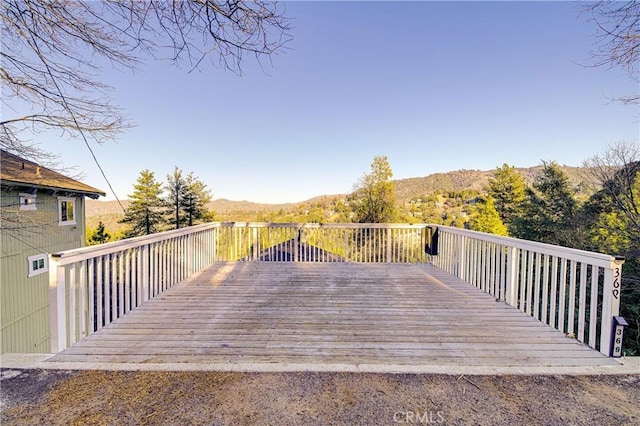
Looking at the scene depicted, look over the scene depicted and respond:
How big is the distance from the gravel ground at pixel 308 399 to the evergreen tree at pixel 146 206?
20782 millimetres

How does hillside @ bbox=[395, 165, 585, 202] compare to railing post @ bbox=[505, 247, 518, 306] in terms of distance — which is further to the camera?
hillside @ bbox=[395, 165, 585, 202]

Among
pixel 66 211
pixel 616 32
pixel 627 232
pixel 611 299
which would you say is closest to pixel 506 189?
pixel 627 232

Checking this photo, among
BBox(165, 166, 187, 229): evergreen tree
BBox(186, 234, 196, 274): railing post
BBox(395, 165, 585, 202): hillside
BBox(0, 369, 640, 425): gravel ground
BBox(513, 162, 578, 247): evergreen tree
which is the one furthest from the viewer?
BBox(395, 165, 585, 202): hillside

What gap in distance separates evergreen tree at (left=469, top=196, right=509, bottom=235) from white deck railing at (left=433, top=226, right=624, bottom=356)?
52.7ft

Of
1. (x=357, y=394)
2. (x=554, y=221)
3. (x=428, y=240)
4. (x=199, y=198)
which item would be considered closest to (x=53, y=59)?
(x=357, y=394)

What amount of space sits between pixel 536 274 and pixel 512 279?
0.57 metres

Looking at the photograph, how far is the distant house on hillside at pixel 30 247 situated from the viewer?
600 centimetres

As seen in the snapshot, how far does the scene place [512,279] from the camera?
10.9ft

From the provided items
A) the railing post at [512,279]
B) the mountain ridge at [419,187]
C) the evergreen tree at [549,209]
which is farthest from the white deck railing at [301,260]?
the mountain ridge at [419,187]

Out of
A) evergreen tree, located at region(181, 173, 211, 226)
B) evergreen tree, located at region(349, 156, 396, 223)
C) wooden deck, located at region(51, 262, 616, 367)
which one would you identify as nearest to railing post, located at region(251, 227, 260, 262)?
wooden deck, located at region(51, 262, 616, 367)

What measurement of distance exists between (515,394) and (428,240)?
4.09 m

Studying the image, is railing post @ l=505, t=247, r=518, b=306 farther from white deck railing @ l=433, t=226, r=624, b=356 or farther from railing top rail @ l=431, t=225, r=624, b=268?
railing top rail @ l=431, t=225, r=624, b=268

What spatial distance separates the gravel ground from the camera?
148cm

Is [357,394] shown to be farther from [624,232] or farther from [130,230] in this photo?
[130,230]
